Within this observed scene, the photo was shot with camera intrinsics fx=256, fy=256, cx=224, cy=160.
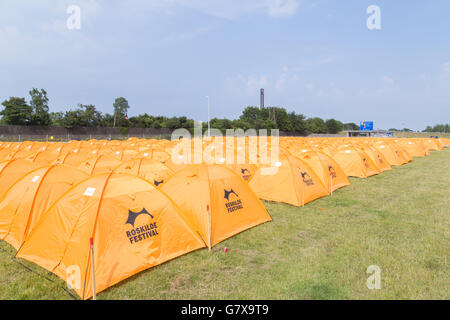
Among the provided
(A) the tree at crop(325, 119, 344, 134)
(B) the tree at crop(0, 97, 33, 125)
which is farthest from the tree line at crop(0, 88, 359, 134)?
(A) the tree at crop(325, 119, 344, 134)

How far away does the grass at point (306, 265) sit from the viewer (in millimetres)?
4000

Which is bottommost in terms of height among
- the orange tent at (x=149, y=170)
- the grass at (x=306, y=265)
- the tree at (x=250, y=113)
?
the grass at (x=306, y=265)

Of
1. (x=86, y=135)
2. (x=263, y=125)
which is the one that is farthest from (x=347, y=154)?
(x=263, y=125)

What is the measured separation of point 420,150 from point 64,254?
107 feet

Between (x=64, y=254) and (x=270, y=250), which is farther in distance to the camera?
(x=270, y=250)

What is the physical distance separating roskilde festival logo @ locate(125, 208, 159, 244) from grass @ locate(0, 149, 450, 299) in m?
0.60

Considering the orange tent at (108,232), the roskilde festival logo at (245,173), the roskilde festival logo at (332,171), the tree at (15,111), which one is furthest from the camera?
the tree at (15,111)

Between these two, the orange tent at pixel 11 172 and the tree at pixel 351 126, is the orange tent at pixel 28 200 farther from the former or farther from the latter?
the tree at pixel 351 126

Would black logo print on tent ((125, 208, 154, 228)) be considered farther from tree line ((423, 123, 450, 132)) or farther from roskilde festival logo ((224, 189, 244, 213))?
tree line ((423, 123, 450, 132))

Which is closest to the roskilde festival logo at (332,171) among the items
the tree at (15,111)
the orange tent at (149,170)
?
the orange tent at (149,170)

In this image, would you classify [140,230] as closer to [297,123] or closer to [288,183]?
[288,183]

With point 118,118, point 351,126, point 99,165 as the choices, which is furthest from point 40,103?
point 351,126

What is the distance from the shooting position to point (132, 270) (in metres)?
4.38

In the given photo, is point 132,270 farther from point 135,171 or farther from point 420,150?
point 420,150
